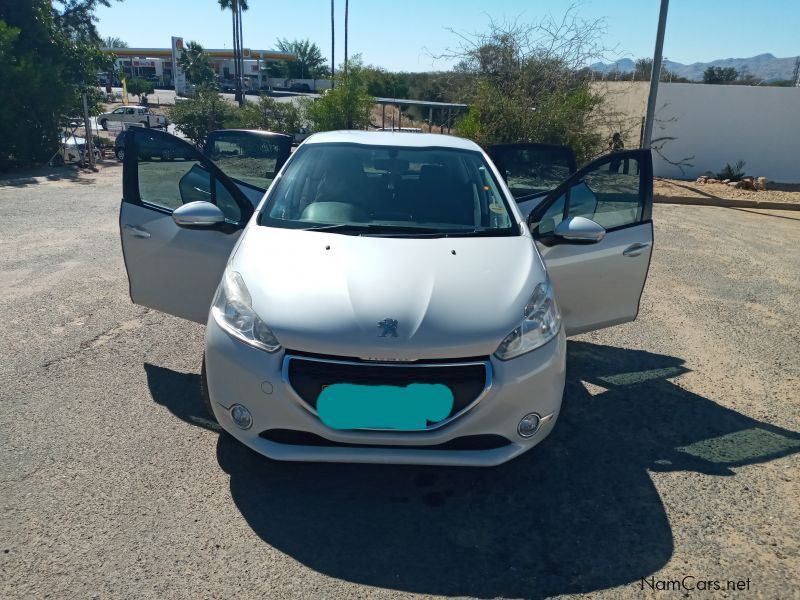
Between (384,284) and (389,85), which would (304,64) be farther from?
(384,284)

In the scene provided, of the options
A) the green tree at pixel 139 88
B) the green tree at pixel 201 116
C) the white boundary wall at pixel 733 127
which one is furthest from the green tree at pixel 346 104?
the green tree at pixel 139 88

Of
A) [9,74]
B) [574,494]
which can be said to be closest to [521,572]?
[574,494]

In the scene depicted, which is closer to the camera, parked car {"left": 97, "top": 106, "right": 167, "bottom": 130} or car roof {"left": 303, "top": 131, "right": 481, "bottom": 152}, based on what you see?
car roof {"left": 303, "top": 131, "right": 481, "bottom": 152}

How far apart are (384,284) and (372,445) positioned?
28.5 inches

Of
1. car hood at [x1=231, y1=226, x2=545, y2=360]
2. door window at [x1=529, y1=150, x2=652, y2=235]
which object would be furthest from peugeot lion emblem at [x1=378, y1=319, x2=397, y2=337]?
door window at [x1=529, y1=150, x2=652, y2=235]

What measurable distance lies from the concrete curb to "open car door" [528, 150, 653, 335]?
9505 millimetres

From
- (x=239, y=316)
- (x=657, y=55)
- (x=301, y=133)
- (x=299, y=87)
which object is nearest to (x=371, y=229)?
(x=239, y=316)

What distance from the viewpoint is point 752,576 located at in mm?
2572

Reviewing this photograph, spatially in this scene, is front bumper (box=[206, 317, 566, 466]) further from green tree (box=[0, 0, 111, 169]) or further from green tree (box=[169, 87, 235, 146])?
green tree (box=[169, 87, 235, 146])

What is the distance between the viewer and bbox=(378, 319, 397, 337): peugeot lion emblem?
266 cm

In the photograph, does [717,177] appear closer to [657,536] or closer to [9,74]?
[657,536]

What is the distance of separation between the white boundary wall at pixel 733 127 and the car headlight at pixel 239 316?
1468cm

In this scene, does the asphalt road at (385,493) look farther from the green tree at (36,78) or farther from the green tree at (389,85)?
the green tree at (389,85)

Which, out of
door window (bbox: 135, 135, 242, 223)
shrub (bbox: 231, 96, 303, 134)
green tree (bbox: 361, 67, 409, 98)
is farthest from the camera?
green tree (bbox: 361, 67, 409, 98)
